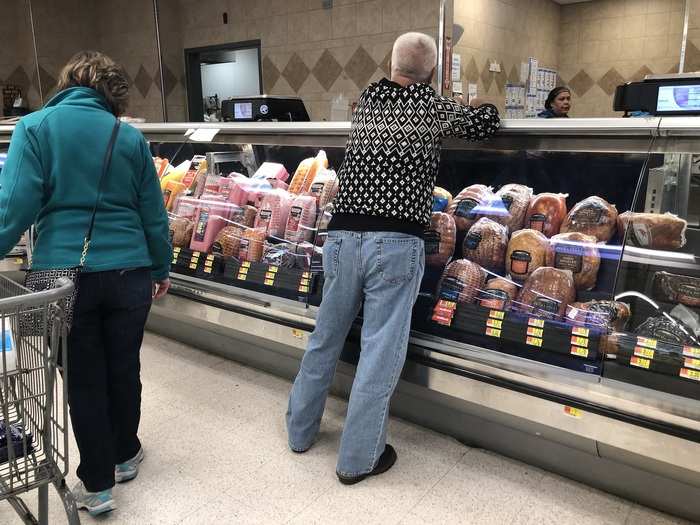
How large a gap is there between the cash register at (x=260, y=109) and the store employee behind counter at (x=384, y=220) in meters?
1.46

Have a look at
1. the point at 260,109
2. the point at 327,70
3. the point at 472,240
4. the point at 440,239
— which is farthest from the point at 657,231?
the point at 327,70

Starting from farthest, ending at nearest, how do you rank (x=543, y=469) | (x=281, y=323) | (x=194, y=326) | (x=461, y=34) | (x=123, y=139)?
(x=461, y=34) < (x=194, y=326) < (x=281, y=323) < (x=543, y=469) < (x=123, y=139)

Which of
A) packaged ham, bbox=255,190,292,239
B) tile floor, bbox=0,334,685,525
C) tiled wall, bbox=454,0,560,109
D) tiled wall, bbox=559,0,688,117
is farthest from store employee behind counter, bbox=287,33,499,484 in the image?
tiled wall, bbox=559,0,688,117

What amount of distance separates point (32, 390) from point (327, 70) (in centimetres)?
509

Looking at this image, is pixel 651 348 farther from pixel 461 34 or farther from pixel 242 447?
pixel 461 34

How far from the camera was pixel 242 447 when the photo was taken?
2.47 m

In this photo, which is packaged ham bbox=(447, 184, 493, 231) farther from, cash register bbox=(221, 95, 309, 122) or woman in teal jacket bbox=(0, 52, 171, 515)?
cash register bbox=(221, 95, 309, 122)

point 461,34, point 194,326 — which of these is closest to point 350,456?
point 194,326

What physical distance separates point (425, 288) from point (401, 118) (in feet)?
2.26

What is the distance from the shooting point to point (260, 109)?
352cm

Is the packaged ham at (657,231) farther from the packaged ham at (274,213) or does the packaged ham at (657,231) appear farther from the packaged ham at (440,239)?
the packaged ham at (274,213)

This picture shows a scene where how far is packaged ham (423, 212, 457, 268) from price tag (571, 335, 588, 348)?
60cm

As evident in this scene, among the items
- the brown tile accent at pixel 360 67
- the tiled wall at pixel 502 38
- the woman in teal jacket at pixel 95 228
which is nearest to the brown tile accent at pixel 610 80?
the tiled wall at pixel 502 38

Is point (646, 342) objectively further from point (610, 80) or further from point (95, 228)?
point (610, 80)
